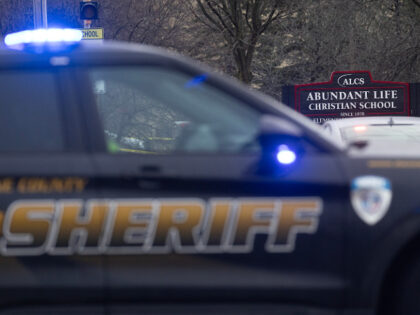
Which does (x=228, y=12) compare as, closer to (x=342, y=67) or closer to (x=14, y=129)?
(x=342, y=67)

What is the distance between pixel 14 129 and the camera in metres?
4.34

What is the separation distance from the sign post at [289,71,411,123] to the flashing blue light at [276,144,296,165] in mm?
17243

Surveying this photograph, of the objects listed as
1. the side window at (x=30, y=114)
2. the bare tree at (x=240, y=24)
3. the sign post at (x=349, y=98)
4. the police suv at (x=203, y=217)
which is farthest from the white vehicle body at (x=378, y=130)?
the bare tree at (x=240, y=24)

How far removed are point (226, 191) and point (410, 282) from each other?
984mm

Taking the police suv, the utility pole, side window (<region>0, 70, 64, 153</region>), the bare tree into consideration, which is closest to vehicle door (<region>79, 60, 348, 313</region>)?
the police suv

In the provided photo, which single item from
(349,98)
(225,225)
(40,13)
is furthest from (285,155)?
(349,98)

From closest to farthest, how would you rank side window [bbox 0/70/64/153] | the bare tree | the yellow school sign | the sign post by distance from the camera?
side window [bbox 0/70/64/153] < the yellow school sign < the sign post < the bare tree

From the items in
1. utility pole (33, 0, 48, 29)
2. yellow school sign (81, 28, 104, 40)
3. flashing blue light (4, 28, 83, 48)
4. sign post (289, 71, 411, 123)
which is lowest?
flashing blue light (4, 28, 83, 48)

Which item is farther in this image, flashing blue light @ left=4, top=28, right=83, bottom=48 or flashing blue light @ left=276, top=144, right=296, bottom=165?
flashing blue light @ left=4, top=28, right=83, bottom=48

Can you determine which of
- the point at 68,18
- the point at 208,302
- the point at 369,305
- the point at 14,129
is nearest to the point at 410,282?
the point at 369,305

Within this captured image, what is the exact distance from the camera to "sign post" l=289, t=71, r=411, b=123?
21453mm

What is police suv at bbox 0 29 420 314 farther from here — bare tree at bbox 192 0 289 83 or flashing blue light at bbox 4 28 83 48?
bare tree at bbox 192 0 289 83

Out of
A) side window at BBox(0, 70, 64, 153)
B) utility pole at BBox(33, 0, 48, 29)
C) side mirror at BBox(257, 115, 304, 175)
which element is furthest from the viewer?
utility pole at BBox(33, 0, 48, 29)

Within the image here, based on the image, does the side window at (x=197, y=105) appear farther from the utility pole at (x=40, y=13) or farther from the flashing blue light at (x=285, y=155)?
the utility pole at (x=40, y=13)
